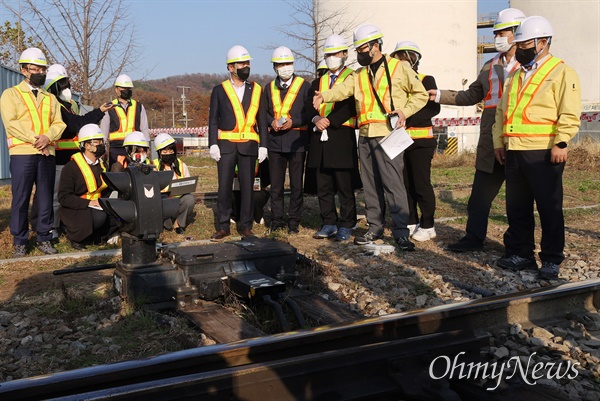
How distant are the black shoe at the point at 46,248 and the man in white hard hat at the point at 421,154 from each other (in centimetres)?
428

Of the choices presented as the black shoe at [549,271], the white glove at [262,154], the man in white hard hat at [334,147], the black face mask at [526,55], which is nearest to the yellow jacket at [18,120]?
the white glove at [262,154]

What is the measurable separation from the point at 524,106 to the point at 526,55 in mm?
457

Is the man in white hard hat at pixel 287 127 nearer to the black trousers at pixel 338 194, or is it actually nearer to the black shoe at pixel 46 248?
the black trousers at pixel 338 194

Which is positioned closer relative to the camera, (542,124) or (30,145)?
(542,124)

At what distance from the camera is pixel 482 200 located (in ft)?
23.5

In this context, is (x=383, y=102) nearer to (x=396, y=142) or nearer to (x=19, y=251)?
(x=396, y=142)

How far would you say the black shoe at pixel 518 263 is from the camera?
6.22 m

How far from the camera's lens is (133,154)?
8.52 meters

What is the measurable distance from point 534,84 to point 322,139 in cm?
278

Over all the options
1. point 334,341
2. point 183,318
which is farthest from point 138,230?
point 334,341

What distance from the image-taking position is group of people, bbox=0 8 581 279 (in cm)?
582

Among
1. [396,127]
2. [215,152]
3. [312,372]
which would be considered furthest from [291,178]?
[312,372]

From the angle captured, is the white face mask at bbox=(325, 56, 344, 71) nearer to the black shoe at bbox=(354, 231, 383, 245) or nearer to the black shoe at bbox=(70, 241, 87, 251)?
the black shoe at bbox=(354, 231, 383, 245)

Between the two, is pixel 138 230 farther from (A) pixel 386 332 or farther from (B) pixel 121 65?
(B) pixel 121 65
